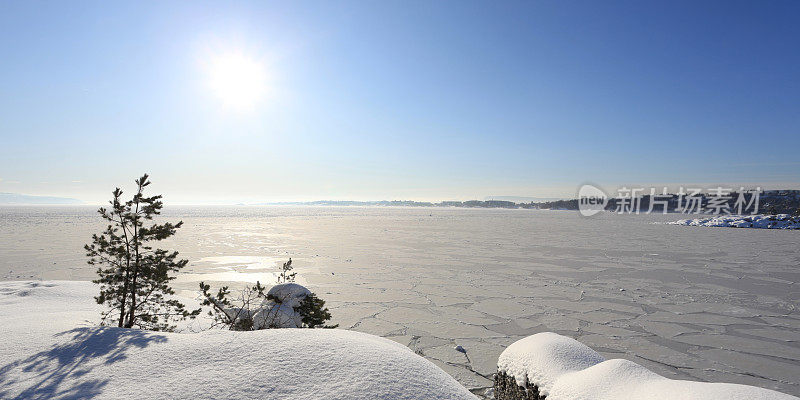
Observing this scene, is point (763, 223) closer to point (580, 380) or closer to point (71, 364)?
point (580, 380)

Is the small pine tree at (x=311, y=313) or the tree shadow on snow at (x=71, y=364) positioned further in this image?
the small pine tree at (x=311, y=313)

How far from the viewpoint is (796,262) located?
10648 mm

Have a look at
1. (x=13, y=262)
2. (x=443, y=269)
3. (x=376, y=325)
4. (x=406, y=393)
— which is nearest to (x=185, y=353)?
(x=406, y=393)

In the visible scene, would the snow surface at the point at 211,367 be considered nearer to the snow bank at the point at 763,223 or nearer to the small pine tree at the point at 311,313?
the small pine tree at the point at 311,313

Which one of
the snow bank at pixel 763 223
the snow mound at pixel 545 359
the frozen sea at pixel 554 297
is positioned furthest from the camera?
the snow bank at pixel 763 223

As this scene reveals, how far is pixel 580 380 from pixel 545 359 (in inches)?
14.7

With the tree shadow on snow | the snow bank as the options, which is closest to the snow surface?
the tree shadow on snow

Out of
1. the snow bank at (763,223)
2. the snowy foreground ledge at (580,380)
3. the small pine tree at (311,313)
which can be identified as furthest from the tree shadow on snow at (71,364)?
the snow bank at (763,223)

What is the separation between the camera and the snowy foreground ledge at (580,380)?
59.8 inches

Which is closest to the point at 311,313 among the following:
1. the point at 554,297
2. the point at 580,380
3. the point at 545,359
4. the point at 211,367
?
the point at 211,367

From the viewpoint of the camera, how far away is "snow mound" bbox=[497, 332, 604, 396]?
2.20 meters

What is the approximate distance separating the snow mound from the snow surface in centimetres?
53

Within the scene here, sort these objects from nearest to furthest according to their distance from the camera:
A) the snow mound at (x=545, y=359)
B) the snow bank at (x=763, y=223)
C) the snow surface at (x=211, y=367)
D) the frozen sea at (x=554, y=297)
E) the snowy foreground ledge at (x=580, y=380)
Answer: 1. the snowy foreground ledge at (x=580, y=380)
2. the snow surface at (x=211, y=367)
3. the snow mound at (x=545, y=359)
4. the frozen sea at (x=554, y=297)
5. the snow bank at (x=763, y=223)

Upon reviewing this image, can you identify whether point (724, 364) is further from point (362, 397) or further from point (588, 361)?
point (362, 397)
